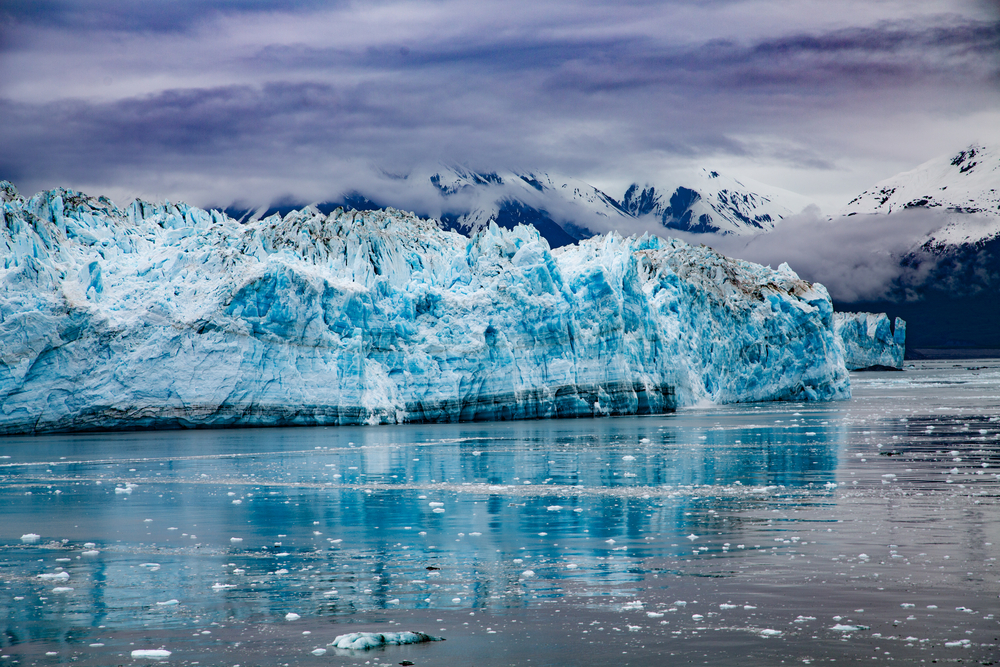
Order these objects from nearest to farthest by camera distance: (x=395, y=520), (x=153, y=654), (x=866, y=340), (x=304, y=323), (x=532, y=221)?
(x=153, y=654) → (x=395, y=520) → (x=304, y=323) → (x=866, y=340) → (x=532, y=221)

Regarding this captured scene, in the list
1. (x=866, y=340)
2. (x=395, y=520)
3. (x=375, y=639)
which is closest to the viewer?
(x=375, y=639)

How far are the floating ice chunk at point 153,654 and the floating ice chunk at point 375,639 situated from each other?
110 cm

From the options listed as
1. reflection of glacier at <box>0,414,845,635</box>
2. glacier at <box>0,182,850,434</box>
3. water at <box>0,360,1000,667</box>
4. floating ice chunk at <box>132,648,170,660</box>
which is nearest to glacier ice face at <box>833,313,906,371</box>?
glacier at <box>0,182,850,434</box>

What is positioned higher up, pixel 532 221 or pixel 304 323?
pixel 532 221

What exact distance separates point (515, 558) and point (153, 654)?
4.19m

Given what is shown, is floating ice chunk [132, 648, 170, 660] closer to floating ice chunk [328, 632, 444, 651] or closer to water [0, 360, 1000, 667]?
water [0, 360, 1000, 667]

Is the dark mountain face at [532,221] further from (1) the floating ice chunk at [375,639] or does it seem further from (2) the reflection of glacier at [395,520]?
(1) the floating ice chunk at [375,639]

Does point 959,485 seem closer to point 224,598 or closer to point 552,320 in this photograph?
point 224,598

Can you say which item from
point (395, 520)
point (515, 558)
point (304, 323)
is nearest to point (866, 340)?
point (304, 323)

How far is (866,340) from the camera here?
94.4 m

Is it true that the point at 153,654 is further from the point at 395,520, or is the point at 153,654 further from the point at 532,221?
the point at 532,221

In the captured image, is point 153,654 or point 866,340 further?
point 866,340

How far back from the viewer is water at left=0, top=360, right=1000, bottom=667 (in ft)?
22.9

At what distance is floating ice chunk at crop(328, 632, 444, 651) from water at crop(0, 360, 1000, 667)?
0.10 meters
